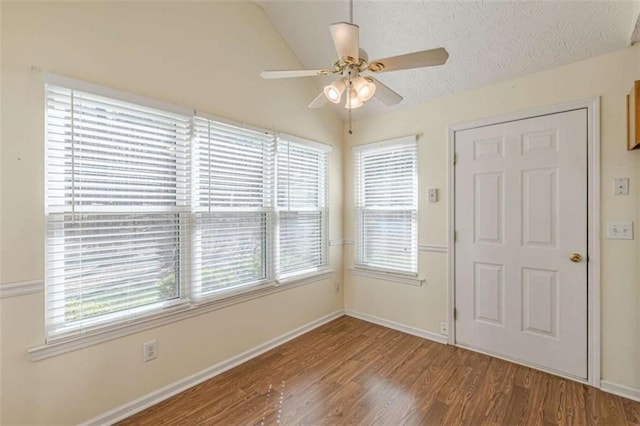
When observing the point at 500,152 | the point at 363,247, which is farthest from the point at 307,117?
the point at 500,152

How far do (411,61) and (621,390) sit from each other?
2.73 meters

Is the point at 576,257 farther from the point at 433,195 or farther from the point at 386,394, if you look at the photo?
→ the point at 386,394

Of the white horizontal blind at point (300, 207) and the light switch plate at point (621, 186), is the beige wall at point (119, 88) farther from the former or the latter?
the light switch plate at point (621, 186)

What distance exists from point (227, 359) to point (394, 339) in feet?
5.47

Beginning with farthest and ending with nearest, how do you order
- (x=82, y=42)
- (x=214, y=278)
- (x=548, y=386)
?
(x=214, y=278)
(x=548, y=386)
(x=82, y=42)

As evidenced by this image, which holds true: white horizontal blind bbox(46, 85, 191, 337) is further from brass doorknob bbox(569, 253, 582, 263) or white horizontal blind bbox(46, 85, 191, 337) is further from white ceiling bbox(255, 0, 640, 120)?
brass doorknob bbox(569, 253, 582, 263)

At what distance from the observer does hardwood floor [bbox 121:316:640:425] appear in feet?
6.33

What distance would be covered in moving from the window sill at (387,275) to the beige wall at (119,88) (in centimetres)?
113

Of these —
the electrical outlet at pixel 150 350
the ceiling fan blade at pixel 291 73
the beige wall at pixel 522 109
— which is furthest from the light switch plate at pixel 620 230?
the electrical outlet at pixel 150 350

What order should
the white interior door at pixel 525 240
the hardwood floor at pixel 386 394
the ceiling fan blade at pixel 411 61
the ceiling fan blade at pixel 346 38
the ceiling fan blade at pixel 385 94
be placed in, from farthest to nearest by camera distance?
the white interior door at pixel 525 240 → the hardwood floor at pixel 386 394 → the ceiling fan blade at pixel 385 94 → the ceiling fan blade at pixel 411 61 → the ceiling fan blade at pixel 346 38

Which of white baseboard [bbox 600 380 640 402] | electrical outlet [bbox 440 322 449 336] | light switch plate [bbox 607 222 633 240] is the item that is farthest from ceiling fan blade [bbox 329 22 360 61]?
white baseboard [bbox 600 380 640 402]

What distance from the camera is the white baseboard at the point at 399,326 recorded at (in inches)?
119

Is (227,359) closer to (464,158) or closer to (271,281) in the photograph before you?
(271,281)

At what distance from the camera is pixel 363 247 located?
3.64 meters
